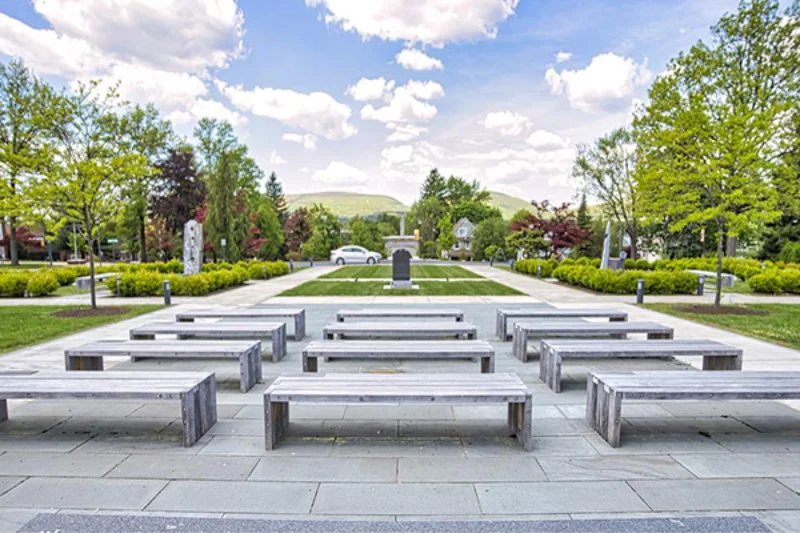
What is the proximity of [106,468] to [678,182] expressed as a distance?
12676 mm

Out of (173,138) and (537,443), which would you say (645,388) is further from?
(173,138)

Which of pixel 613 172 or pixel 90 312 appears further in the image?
pixel 613 172

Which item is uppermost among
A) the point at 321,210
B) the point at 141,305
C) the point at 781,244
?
the point at 321,210

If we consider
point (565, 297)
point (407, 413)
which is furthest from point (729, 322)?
point (407, 413)

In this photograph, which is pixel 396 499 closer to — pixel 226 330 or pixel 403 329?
pixel 403 329

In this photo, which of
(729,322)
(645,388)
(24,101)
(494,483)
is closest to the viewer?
(494,483)

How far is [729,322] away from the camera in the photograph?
32.4ft

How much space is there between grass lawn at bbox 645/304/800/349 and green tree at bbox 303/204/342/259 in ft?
116

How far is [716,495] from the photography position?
10.0 ft

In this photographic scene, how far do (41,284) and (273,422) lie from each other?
16215 millimetres

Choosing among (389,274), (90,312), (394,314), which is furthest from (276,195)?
(394,314)

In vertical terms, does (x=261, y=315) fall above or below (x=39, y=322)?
above

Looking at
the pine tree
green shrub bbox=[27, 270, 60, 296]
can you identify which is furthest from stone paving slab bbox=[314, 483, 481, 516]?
the pine tree

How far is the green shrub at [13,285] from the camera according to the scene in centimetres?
1536
